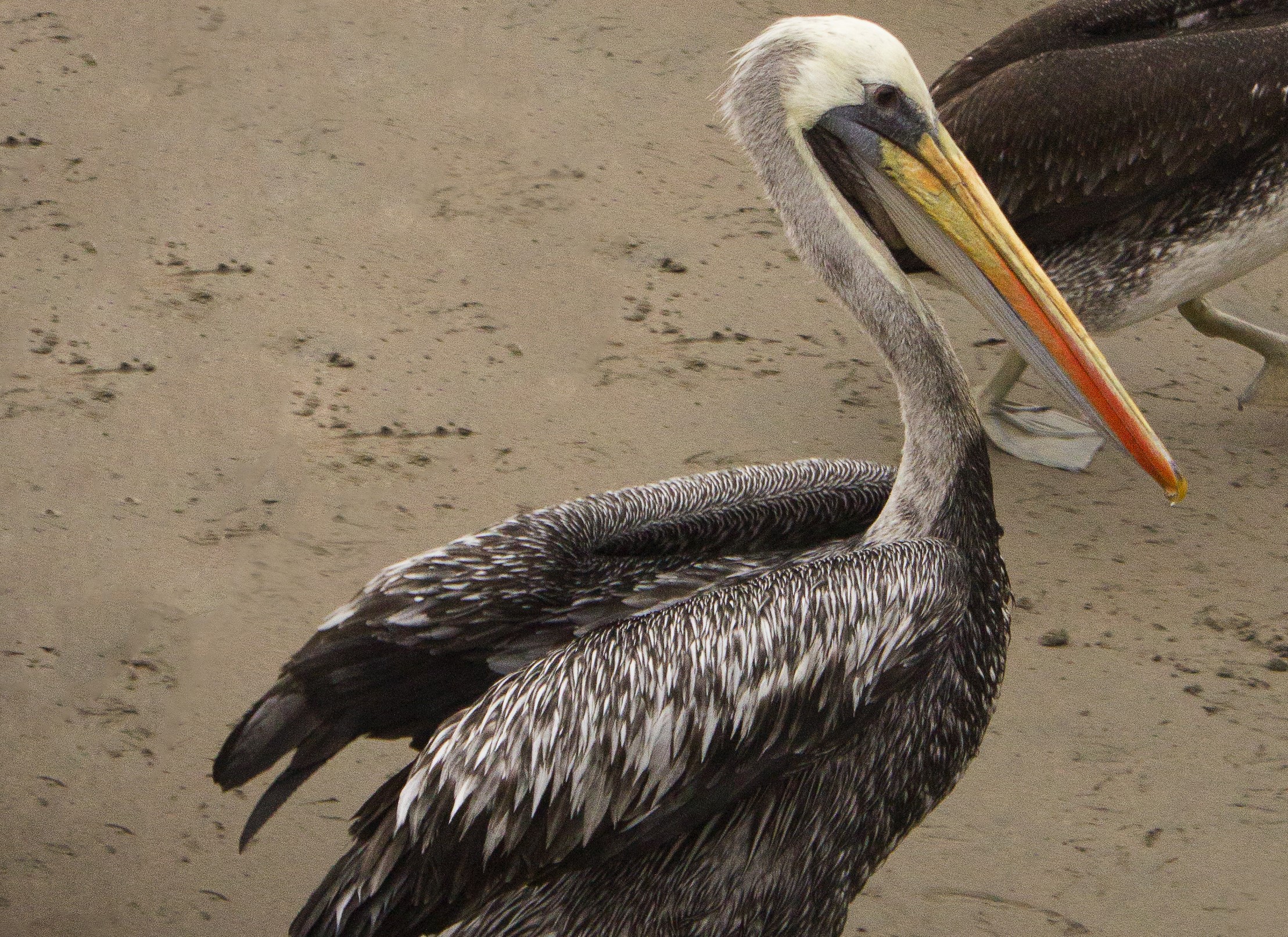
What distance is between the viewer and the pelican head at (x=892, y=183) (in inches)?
98.7

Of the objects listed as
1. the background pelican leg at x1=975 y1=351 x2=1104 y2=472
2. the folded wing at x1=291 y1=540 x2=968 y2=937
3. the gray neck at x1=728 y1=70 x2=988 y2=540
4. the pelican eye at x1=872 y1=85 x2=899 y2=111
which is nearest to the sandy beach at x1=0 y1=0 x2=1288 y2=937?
the background pelican leg at x1=975 y1=351 x2=1104 y2=472

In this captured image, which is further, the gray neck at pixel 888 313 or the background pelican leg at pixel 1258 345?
the background pelican leg at pixel 1258 345

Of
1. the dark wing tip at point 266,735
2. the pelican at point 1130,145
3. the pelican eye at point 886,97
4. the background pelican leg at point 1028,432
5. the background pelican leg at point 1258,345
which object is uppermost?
the pelican eye at point 886,97

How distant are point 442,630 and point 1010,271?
1.14 m

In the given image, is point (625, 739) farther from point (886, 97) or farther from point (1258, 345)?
point (1258, 345)

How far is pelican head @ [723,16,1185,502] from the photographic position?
98.7 inches

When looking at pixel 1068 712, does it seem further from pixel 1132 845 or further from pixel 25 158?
pixel 25 158

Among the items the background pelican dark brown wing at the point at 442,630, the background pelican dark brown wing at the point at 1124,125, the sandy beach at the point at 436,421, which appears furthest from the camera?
the background pelican dark brown wing at the point at 1124,125

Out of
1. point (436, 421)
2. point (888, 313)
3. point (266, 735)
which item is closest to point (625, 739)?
point (266, 735)

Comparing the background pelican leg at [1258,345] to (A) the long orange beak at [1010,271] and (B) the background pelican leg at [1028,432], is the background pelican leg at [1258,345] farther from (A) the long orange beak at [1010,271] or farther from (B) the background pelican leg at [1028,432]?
(A) the long orange beak at [1010,271]

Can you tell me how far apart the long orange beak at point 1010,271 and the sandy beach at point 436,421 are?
94 centimetres

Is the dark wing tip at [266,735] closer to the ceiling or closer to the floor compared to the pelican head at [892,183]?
closer to the floor

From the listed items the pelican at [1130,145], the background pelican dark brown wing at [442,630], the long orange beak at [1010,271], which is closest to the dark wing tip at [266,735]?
the background pelican dark brown wing at [442,630]

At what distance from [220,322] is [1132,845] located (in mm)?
2912
